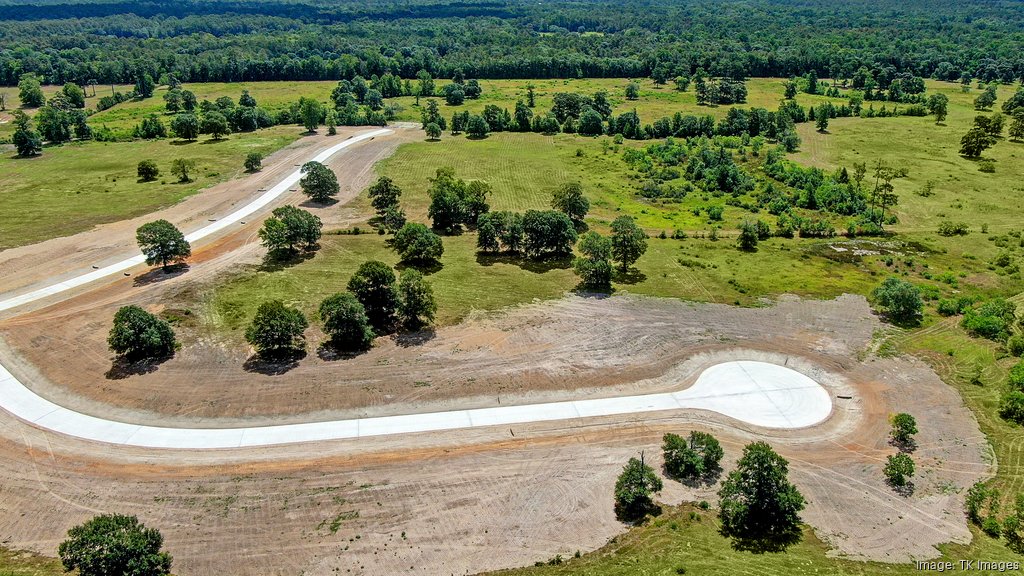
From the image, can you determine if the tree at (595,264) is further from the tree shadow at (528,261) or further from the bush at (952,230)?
the bush at (952,230)

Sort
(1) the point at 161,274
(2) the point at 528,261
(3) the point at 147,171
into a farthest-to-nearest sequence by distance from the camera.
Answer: (3) the point at 147,171, (2) the point at 528,261, (1) the point at 161,274

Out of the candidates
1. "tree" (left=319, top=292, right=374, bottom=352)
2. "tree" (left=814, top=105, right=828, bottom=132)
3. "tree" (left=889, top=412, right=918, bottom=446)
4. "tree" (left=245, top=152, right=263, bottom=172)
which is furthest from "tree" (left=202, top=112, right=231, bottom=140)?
"tree" (left=814, top=105, right=828, bottom=132)

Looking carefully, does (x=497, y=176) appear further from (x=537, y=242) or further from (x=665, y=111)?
(x=665, y=111)

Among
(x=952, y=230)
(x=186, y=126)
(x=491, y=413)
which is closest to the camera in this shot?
(x=491, y=413)

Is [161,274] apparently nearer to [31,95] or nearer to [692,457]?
[692,457]

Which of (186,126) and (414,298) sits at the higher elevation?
(186,126)

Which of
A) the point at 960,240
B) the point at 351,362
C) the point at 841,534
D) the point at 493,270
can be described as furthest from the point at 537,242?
the point at 960,240

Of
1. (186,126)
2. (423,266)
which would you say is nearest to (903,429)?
(423,266)
